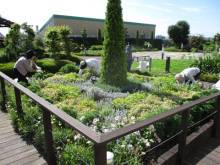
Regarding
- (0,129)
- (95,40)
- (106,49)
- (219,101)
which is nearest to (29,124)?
(0,129)

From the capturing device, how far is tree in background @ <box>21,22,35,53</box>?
39.1ft

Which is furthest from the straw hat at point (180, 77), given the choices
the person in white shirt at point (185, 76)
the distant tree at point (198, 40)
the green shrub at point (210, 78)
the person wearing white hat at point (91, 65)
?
the distant tree at point (198, 40)

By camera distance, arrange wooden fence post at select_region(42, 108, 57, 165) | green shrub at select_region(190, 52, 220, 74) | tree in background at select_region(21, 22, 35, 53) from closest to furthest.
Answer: wooden fence post at select_region(42, 108, 57, 165) < green shrub at select_region(190, 52, 220, 74) < tree in background at select_region(21, 22, 35, 53)

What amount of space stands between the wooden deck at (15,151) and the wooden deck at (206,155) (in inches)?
82.1

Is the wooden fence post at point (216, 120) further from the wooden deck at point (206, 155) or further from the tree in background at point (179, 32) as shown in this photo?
the tree in background at point (179, 32)

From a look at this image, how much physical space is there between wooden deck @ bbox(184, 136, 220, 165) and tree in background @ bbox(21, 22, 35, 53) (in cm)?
1174

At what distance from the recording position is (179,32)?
120 ft

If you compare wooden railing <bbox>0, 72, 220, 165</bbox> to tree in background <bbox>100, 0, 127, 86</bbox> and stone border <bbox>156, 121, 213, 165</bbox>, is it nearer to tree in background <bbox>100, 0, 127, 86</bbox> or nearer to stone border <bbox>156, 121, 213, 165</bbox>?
stone border <bbox>156, 121, 213, 165</bbox>

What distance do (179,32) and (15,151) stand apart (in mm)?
38760

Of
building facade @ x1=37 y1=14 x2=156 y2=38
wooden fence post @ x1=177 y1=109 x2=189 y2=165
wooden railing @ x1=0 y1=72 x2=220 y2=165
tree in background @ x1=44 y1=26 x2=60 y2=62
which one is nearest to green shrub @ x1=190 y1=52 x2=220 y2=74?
wooden railing @ x1=0 y1=72 x2=220 y2=165

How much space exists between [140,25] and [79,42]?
59.4 ft

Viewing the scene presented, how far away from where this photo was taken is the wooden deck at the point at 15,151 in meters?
2.44

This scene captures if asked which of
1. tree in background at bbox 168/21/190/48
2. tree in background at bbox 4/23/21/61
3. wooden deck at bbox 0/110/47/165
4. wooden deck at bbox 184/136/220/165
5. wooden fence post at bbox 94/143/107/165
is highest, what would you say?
tree in background at bbox 168/21/190/48

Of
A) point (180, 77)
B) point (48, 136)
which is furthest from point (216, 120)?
point (180, 77)
